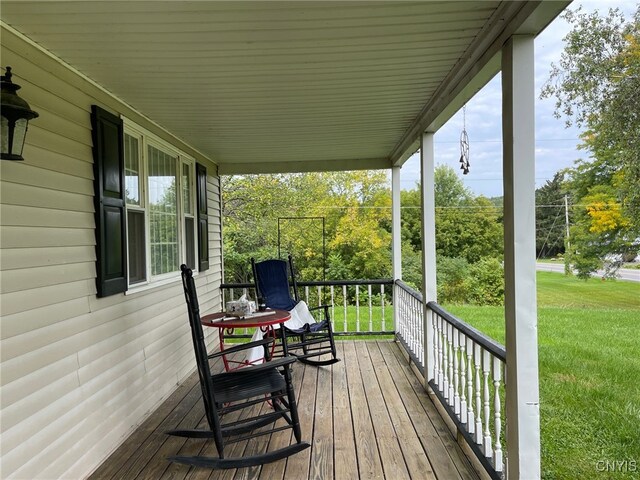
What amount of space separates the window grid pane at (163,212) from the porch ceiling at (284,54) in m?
0.46

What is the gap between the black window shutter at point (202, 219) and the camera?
4.91 metres

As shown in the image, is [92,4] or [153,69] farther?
[153,69]

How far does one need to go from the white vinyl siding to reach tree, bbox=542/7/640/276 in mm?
5162

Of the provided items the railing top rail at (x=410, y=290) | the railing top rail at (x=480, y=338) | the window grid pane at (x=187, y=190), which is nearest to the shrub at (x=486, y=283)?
the railing top rail at (x=410, y=290)

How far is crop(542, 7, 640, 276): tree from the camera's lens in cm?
438

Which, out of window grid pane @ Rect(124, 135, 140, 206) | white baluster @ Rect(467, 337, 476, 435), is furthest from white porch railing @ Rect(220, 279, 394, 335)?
white baluster @ Rect(467, 337, 476, 435)

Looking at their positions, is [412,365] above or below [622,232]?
below

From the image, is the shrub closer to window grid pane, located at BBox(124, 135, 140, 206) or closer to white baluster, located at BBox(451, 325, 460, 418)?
white baluster, located at BBox(451, 325, 460, 418)

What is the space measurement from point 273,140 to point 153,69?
6.66 feet

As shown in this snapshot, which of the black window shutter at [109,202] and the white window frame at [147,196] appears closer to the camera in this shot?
the black window shutter at [109,202]

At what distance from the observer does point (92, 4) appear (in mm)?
1729

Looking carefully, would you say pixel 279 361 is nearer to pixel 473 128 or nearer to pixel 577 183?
pixel 577 183

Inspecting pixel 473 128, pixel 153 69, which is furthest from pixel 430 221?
pixel 473 128

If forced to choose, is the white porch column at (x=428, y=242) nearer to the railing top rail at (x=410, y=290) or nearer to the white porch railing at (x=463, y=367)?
the white porch railing at (x=463, y=367)
